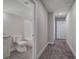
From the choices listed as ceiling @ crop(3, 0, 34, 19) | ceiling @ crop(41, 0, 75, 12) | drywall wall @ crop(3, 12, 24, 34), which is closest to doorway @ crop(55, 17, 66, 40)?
ceiling @ crop(41, 0, 75, 12)

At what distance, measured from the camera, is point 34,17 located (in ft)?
9.78

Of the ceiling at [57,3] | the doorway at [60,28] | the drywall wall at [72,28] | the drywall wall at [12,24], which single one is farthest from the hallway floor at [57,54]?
the doorway at [60,28]

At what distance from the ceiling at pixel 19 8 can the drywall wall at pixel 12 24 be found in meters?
0.25

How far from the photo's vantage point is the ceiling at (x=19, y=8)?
3.94 metres

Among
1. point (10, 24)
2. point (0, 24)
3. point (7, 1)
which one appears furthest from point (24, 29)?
point (0, 24)

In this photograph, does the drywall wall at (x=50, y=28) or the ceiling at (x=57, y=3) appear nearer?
the ceiling at (x=57, y=3)

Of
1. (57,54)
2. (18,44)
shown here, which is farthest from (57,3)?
(18,44)

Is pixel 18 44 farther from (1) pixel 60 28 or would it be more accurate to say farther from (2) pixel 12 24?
(1) pixel 60 28

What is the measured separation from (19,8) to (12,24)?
99cm

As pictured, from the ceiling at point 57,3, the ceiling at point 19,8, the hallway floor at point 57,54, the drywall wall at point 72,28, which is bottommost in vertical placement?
the hallway floor at point 57,54

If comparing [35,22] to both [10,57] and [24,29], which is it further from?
[24,29]

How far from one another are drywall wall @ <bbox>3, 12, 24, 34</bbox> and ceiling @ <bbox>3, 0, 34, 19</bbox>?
0.25 meters

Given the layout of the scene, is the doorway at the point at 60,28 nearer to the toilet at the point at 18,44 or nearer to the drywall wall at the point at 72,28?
the drywall wall at the point at 72,28

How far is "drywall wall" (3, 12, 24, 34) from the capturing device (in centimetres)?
417
